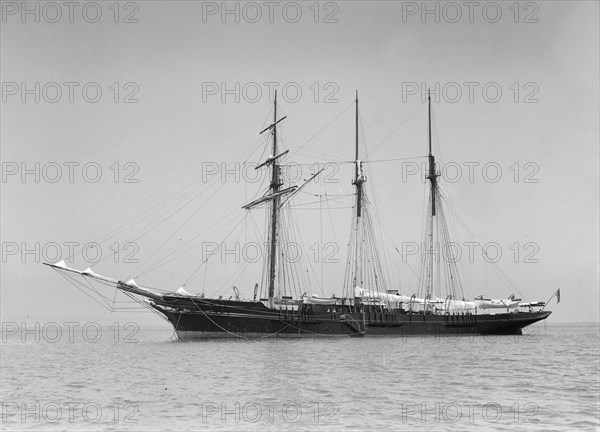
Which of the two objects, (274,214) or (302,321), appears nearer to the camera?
(302,321)

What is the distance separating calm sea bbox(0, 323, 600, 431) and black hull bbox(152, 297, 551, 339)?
13.1 m

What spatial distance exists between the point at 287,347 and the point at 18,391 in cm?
2497

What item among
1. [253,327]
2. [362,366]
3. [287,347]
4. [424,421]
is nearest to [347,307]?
[253,327]

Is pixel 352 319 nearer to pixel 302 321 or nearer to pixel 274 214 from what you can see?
pixel 302 321

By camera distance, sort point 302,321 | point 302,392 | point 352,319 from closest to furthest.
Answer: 1. point 302,392
2. point 302,321
3. point 352,319

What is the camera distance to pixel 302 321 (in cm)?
6316

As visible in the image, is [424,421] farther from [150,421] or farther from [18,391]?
[18,391]

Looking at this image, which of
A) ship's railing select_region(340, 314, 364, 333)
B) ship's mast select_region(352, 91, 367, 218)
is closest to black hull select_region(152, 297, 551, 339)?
ship's railing select_region(340, 314, 364, 333)

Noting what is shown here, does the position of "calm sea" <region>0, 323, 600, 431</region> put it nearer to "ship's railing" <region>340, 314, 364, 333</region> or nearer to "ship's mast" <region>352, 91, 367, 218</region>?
"ship's railing" <region>340, 314, 364, 333</region>

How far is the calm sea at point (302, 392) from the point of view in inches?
843

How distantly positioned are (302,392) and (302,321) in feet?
117

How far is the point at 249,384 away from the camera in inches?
1192

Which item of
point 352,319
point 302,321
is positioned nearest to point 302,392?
point 302,321

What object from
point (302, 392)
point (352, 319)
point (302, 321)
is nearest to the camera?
point (302, 392)
